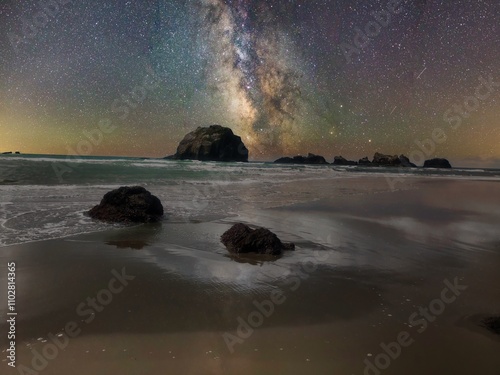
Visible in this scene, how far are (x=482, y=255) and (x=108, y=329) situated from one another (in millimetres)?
6838

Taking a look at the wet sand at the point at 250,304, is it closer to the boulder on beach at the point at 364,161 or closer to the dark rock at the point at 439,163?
the boulder on beach at the point at 364,161

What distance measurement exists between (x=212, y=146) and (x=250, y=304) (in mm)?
105689

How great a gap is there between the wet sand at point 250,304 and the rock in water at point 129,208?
1.26m

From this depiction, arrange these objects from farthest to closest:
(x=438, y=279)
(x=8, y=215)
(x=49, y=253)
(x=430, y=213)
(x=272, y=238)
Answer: (x=430, y=213)
(x=8, y=215)
(x=272, y=238)
(x=49, y=253)
(x=438, y=279)

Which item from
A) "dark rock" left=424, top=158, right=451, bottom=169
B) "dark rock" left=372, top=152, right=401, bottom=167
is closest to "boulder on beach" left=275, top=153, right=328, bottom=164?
"dark rock" left=372, top=152, right=401, bottom=167

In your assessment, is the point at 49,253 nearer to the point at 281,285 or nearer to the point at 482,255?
the point at 281,285

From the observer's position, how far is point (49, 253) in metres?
5.47

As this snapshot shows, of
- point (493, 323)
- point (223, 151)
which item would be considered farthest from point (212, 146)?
point (493, 323)

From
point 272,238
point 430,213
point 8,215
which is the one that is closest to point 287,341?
point 272,238

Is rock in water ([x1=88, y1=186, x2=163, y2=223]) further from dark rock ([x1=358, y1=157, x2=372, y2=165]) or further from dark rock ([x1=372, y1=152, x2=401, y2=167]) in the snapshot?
dark rock ([x1=358, y1=157, x2=372, y2=165])

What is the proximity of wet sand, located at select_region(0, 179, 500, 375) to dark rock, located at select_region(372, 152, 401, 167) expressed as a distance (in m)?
97.4

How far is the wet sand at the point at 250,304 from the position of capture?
9.02 ft

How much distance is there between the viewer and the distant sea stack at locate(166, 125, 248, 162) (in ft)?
354

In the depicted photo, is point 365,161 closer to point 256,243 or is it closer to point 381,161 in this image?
point 381,161
